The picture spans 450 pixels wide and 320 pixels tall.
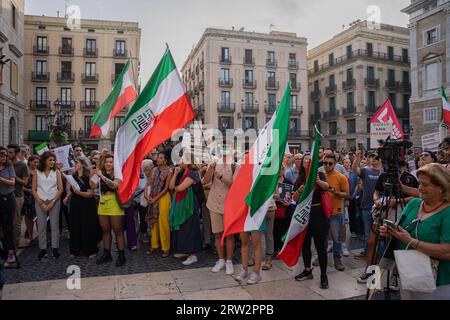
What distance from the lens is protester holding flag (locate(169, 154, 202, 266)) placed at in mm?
5375

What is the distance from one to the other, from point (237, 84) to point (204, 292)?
3563cm

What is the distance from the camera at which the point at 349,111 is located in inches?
1463

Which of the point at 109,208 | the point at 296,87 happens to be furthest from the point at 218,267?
the point at 296,87

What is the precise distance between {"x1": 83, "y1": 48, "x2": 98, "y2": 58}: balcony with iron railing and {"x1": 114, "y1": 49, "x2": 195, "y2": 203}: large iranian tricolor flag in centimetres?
3449

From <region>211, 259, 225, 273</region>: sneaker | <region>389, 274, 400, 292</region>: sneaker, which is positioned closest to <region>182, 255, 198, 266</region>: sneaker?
<region>211, 259, 225, 273</region>: sneaker

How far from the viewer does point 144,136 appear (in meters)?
4.68

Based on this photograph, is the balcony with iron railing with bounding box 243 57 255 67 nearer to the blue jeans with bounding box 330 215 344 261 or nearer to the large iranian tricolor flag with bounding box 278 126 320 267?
the blue jeans with bounding box 330 215 344 261

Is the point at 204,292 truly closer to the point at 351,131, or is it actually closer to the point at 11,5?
the point at 11,5

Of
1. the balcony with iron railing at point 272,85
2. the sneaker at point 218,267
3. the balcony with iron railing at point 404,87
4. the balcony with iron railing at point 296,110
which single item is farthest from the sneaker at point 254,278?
the balcony with iron railing at point 404,87

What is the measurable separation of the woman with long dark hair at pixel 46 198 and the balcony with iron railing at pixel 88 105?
31838 mm

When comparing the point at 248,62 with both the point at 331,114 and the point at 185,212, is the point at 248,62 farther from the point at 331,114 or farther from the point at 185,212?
the point at 185,212

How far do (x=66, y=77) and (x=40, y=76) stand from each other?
2.44 meters

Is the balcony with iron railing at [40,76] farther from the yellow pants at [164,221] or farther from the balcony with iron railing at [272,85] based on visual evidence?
the yellow pants at [164,221]

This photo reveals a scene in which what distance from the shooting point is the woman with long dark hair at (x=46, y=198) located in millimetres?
5414
